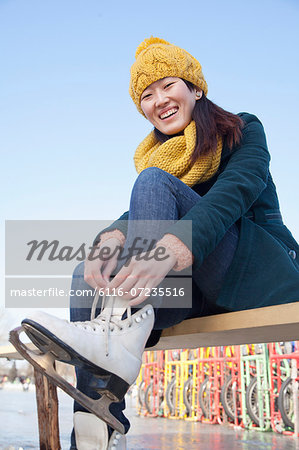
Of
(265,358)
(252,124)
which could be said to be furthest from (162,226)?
(265,358)

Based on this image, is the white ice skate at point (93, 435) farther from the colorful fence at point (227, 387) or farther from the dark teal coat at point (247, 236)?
the colorful fence at point (227, 387)

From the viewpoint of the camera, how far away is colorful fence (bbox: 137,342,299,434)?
379 cm

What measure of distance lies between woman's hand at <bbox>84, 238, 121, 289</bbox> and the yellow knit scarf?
0.27m

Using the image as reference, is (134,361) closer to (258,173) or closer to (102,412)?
(102,412)

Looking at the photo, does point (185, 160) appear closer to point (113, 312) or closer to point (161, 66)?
point (161, 66)

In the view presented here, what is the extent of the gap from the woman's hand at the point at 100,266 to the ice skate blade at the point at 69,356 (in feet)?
0.54

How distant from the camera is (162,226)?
874 mm

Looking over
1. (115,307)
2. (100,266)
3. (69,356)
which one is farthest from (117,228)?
(69,356)

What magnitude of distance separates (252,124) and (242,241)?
Result: 340 millimetres

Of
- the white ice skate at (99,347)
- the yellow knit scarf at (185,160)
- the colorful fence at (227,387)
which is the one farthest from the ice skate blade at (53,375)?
the colorful fence at (227,387)

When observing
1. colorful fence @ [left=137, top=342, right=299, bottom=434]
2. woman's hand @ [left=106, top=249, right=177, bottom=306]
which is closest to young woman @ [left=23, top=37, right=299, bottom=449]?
woman's hand @ [left=106, top=249, right=177, bottom=306]

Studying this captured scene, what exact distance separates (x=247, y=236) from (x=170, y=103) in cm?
45

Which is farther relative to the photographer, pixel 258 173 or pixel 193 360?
pixel 193 360

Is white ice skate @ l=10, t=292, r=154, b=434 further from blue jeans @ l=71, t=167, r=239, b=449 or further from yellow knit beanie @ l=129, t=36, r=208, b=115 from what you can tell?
yellow knit beanie @ l=129, t=36, r=208, b=115
